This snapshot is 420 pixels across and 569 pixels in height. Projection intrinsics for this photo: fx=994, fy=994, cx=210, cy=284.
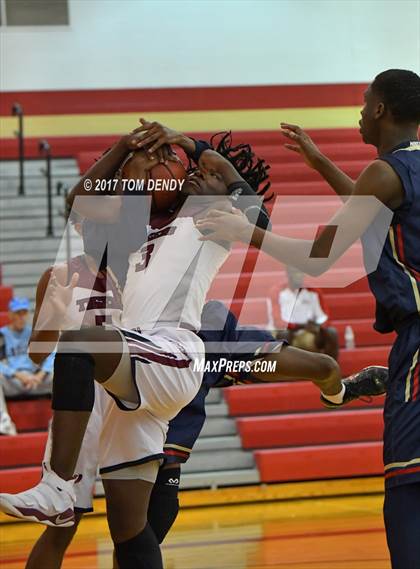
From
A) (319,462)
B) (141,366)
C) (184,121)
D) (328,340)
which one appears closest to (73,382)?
(141,366)

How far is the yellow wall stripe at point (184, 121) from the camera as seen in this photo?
11.8m

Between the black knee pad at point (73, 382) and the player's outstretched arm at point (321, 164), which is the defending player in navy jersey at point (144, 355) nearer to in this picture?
the black knee pad at point (73, 382)

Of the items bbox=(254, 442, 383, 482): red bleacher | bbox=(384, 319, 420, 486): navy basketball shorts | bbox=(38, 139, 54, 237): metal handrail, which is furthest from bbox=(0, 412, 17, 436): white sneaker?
bbox=(384, 319, 420, 486): navy basketball shorts

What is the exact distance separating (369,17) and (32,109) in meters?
4.67

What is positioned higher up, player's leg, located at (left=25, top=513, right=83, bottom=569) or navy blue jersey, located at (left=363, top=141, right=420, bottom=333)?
navy blue jersey, located at (left=363, top=141, right=420, bottom=333)

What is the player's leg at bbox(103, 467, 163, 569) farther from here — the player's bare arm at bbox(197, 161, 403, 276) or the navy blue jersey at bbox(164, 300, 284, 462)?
the player's bare arm at bbox(197, 161, 403, 276)

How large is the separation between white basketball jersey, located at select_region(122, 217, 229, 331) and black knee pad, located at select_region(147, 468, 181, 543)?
78 centimetres

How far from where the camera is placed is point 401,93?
3.11 metres

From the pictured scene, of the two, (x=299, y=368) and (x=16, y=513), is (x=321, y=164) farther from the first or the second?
(x=16, y=513)

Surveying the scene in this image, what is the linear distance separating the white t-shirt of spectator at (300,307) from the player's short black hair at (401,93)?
550 centimetres

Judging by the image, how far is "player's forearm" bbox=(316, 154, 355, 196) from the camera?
12.0 ft

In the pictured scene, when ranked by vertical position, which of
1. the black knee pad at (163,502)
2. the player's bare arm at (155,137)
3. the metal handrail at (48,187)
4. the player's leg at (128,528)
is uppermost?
the player's bare arm at (155,137)
